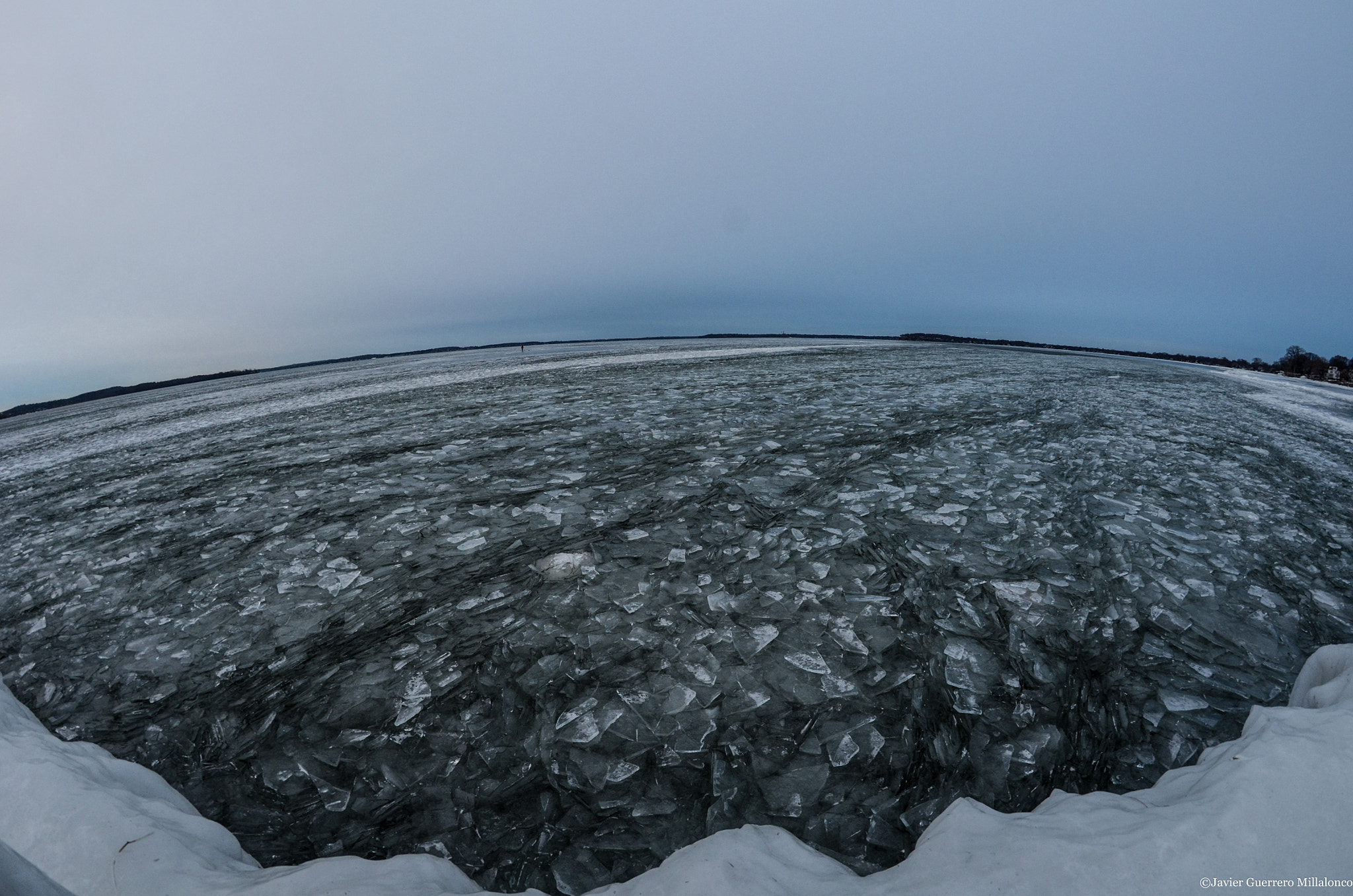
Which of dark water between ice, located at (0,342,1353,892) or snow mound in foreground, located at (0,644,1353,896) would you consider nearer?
snow mound in foreground, located at (0,644,1353,896)

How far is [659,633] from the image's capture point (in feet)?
9.21

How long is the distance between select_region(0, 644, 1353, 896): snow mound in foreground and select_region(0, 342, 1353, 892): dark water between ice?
24 centimetres

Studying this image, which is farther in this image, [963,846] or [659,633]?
[659,633]

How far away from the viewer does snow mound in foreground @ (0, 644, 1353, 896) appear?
1.31 metres

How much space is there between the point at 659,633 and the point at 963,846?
1.62 metres

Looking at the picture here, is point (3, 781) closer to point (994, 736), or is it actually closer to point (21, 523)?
point (994, 736)

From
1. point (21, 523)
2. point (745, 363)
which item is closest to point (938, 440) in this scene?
point (21, 523)

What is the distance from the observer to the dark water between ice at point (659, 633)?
1.96m

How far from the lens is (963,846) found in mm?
1509

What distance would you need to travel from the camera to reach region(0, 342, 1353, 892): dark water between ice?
196 cm

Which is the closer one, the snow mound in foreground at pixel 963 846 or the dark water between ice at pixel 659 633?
the snow mound in foreground at pixel 963 846

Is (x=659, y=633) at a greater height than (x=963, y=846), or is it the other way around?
(x=659, y=633)

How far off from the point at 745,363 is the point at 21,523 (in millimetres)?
17292

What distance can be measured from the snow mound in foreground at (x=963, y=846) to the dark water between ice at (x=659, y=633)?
0.80 ft
